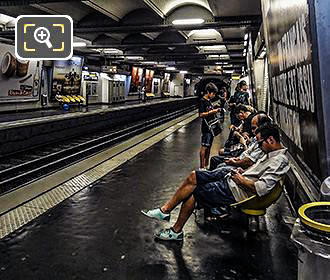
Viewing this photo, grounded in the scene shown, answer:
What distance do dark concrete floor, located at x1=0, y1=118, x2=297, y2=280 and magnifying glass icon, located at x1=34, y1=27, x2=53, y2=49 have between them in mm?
2492

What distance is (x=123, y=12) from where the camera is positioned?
820 centimetres

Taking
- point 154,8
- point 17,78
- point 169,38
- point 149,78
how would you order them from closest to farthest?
point 154,8 → point 169,38 → point 17,78 → point 149,78

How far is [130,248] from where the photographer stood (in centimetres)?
279

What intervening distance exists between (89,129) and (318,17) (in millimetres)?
11862

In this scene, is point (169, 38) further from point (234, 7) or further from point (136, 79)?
point (136, 79)

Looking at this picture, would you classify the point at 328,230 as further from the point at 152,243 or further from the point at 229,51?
the point at 229,51

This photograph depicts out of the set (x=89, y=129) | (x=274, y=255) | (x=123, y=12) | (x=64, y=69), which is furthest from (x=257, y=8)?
(x=64, y=69)

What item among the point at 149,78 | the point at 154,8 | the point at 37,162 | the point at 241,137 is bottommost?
the point at 37,162

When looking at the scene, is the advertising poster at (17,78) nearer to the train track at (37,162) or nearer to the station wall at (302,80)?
the train track at (37,162)

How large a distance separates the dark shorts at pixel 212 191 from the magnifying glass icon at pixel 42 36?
3.45m

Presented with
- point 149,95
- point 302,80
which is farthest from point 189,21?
point 149,95

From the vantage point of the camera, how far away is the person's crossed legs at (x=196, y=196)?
2.81 m
